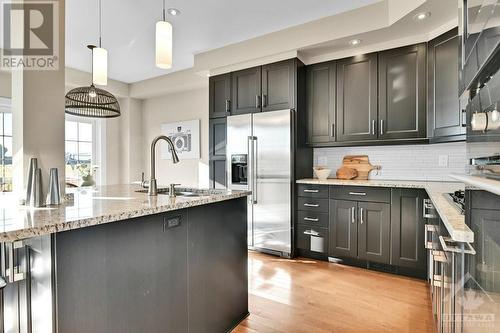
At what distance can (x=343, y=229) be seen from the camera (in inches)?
126

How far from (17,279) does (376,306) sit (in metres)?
2.35

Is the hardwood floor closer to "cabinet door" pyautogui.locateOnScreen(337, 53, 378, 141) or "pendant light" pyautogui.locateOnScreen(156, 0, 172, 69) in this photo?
"cabinet door" pyautogui.locateOnScreen(337, 53, 378, 141)

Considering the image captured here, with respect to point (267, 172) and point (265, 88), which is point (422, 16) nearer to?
point (265, 88)

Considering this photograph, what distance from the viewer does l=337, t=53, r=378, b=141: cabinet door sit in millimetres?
3309

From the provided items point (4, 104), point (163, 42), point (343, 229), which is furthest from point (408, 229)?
point (4, 104)

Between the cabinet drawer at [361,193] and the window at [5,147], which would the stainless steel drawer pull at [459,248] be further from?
the window at [5,147]

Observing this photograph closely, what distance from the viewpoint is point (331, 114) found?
11.7ft

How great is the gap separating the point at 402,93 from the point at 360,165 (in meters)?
0.98

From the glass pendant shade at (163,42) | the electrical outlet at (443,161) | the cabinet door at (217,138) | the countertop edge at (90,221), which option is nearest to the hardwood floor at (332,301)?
the countertop edge at (90,221)

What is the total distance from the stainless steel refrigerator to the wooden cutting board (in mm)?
820

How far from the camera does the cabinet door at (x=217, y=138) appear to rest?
13.7ft

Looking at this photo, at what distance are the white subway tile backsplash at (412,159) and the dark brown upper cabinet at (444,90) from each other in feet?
1.28

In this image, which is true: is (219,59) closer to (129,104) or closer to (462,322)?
(129,104)

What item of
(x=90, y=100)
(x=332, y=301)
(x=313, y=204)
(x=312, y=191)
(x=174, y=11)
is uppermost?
(x=174, y=11)
